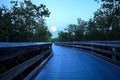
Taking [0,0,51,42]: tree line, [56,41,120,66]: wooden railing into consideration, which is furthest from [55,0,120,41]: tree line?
[56,41,120,66]: wooden railing

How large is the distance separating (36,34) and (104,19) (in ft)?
79.3

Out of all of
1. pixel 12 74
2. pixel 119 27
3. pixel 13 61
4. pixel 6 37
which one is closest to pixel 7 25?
pixel 6 37

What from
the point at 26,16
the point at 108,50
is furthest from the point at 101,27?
the point at 108,50

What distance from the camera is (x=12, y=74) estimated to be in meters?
4.88

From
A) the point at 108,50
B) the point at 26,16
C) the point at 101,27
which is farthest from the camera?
the point at 101,27

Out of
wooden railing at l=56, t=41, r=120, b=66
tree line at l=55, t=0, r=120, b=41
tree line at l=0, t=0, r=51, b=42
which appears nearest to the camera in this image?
wooden railing at l=56, t=41, r=120, b=66

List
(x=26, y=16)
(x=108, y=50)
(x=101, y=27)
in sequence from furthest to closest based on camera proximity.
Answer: (x=101, y=27), (x=26, y=16), (x=108, y=50)

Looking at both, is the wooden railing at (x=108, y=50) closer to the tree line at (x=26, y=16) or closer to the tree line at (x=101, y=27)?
the tree line at (x=26, y=16)

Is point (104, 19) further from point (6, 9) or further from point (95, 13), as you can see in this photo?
point (6, 9)

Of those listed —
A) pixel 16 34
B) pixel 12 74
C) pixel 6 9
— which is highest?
pixel 6 9

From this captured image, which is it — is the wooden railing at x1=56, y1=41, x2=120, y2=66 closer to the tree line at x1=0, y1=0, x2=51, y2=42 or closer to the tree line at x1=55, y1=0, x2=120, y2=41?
the tree line at x1=0, y1=0, x2=51, y2=42

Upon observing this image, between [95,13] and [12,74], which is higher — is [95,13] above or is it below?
above

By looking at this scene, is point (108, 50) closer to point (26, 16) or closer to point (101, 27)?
point (26, 16)

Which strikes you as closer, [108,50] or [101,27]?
[108,50]
